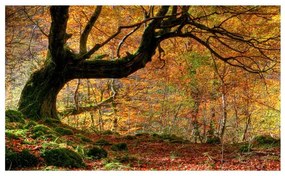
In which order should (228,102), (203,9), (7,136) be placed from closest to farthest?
(7,136) → (203,9) → (228,102)

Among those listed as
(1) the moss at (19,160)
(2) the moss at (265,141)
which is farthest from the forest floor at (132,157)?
(2) the moss at (265,141)

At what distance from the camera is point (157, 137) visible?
8.84m

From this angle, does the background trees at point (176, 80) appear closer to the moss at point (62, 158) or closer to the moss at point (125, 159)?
the moss at point (125, 159)

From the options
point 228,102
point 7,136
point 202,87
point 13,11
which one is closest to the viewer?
point 7,136

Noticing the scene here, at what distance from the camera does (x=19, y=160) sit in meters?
4.21

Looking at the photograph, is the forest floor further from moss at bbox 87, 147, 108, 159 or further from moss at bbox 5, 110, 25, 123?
moss at bbox 5, 110, 25, 123

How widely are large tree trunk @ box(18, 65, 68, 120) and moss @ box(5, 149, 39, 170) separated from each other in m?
3.62

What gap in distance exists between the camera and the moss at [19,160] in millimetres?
4161

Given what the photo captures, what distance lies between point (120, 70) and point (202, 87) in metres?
4.02

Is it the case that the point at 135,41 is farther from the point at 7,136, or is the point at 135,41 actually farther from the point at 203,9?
the point at 7,136

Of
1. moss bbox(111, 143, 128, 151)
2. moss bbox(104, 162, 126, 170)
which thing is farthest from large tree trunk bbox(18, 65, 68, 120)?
moss bbox(104, 162, 126, 170)

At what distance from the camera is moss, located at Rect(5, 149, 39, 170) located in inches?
164

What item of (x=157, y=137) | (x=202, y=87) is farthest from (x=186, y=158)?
(x=202, y=87)

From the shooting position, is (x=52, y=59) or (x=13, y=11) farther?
(x=13, y=11)
